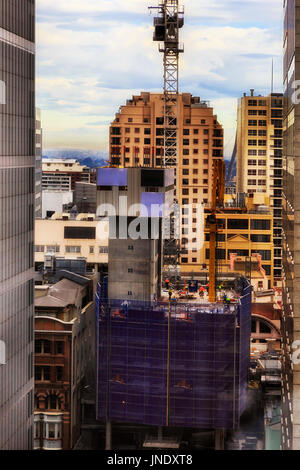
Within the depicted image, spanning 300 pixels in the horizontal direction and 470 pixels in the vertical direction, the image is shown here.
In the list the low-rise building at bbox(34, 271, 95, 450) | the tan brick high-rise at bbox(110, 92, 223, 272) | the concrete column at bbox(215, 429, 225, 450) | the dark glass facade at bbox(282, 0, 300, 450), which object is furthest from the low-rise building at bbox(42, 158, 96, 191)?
the dark glass facade at bbox(282, 0, 300, 450)

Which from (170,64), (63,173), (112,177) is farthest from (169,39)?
(63,173)

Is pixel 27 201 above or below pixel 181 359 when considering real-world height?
above

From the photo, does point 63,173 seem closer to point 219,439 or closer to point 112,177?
point 112,177

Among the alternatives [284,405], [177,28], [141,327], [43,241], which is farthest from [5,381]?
[177,28]

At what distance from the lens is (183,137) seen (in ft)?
223

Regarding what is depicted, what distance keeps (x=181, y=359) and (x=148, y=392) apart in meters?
1.94

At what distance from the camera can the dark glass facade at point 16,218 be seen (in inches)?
787

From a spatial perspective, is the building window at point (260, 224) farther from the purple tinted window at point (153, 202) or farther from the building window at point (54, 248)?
the purple tinted window at point (153, 202)

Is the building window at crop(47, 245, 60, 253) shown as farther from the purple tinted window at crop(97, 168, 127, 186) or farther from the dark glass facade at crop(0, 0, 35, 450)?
the dark glass facade at crop(0, 0, 35, 450)

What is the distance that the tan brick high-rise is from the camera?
67750 millimetres

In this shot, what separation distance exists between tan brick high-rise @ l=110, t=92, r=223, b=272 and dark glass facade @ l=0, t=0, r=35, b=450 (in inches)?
1780

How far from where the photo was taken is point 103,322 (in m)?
39.6
